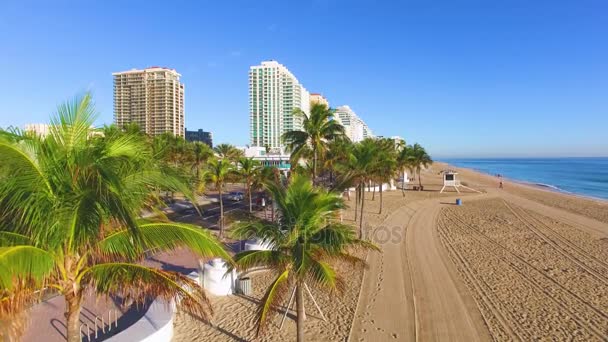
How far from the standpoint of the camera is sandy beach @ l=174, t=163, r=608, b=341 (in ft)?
29.9

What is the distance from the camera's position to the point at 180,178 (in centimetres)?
464

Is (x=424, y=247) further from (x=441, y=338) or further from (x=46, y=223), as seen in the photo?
(x=46, y=223)

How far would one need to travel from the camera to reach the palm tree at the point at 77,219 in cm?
339

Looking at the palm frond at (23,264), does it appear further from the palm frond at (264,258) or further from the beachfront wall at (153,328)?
the beachfront wall at (153,328)

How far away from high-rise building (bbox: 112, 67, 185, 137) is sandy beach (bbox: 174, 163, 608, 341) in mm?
91369

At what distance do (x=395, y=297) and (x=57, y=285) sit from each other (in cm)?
986

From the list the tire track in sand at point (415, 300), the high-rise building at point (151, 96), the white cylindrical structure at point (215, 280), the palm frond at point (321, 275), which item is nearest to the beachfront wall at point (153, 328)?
the white cylindrical structure at point (215, 280)

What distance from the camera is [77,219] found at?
3.67m

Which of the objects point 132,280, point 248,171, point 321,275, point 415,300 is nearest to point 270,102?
point 248,171

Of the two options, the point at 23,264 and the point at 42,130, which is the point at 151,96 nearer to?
the point at 42,130

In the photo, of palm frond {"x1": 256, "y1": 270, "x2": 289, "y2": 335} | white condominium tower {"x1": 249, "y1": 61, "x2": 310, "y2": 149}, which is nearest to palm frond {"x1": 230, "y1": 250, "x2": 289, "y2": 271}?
palm frond {"x1": 256, "y1": 270, "x2": 289, "y2": 335}

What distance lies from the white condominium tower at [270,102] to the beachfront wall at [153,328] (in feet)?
345

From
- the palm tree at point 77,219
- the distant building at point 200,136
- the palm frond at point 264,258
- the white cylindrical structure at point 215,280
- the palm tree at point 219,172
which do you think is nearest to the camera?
the palm tree at point 77,219

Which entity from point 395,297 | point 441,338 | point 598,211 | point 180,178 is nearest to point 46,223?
point 180,178
